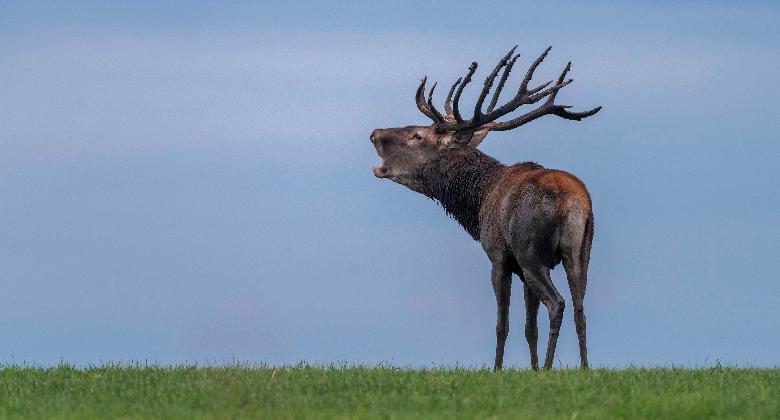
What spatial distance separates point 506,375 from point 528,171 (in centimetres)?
353

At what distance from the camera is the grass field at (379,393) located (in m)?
10.3

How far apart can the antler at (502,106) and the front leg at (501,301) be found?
8.92ft

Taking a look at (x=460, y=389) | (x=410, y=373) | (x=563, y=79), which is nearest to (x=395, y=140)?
(x=563, y=79)

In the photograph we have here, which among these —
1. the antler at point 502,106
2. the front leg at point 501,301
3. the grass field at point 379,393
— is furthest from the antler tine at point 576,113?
the grass field at point 379,393

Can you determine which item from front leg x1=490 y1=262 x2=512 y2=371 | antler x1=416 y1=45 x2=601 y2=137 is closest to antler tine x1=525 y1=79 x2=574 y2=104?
antler x1=416 y1=45 x2=601 y2=137

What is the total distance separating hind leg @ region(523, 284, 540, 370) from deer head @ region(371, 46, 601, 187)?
278 centimetres

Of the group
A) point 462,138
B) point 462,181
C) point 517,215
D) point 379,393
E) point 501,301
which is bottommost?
point 379,393

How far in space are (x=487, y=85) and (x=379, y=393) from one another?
6.75 meters

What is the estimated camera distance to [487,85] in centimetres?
1703

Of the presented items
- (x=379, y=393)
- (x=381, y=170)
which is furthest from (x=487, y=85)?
(x=379, y=393)

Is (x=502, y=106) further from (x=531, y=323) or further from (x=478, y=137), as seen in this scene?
(x=531, y=323)

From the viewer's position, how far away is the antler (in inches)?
670

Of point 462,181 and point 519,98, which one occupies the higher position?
point 519,98

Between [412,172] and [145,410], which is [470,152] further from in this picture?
[145,410]
